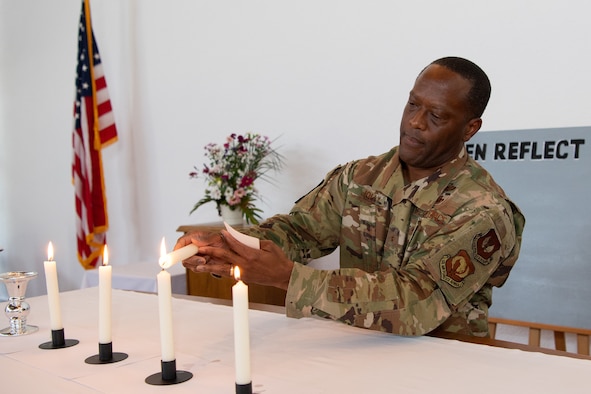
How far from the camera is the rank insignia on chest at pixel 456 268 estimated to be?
1.57 meters

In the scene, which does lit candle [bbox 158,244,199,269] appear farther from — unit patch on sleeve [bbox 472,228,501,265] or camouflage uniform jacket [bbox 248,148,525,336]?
unit patch on sleeve [bbox 472,228,501,265]

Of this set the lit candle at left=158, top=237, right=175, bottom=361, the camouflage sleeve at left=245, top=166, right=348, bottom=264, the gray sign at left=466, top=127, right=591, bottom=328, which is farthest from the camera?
the gray sign at left=466, top=127, right=591, bottom=328

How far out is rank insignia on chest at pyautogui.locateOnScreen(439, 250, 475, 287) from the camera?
5.15 ft

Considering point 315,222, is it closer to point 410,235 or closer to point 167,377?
point 410,235

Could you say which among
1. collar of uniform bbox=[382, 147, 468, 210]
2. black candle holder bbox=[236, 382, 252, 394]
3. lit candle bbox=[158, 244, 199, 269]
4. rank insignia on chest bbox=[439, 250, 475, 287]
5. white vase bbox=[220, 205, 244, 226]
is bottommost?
white vase bbox=[220, 205, 244, 226]

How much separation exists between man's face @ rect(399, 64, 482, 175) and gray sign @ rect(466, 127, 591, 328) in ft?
3.87

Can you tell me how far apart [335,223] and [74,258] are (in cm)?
424

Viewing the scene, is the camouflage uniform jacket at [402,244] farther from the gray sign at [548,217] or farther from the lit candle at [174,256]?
the gray sign at [548,217]

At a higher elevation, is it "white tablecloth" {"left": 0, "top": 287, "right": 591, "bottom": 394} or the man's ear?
the man's ear

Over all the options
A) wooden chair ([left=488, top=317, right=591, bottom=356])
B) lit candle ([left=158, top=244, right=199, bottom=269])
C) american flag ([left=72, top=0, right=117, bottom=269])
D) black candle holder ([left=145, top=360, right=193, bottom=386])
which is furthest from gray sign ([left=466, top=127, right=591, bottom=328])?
american flag ([left=72, top=0, right=117, bottom=269])

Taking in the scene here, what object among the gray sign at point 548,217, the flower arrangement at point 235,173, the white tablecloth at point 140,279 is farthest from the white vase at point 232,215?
the gray sign at point 548,217

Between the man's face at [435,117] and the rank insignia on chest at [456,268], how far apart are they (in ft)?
1.29

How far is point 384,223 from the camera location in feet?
6.33

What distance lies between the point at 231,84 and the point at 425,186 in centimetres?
263
